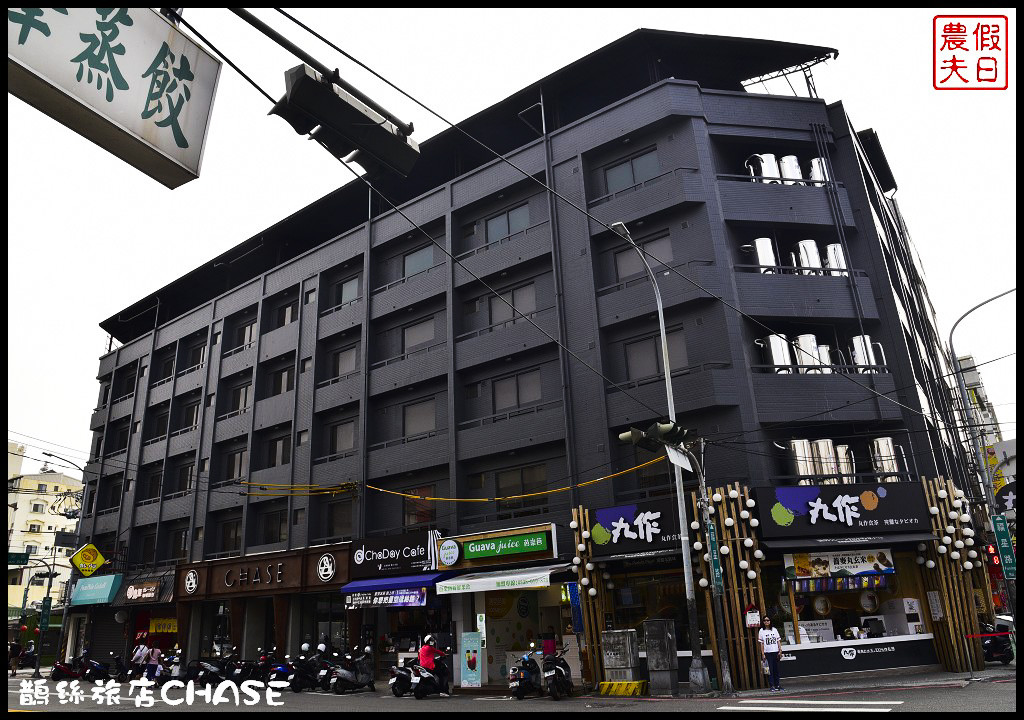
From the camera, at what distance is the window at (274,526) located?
3184cm

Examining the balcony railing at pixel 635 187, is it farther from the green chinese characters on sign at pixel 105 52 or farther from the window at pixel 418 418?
the green chinese characters on sign at pixel 105 52

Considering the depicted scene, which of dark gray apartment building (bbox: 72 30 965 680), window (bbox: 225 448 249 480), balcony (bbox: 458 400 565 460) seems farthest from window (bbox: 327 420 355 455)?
balcony (bbox: 458 400 565 460)

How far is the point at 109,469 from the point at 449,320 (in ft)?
90.0

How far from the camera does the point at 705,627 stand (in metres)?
19.9

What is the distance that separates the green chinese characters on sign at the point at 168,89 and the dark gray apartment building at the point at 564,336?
13785mm

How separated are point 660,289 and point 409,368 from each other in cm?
1111

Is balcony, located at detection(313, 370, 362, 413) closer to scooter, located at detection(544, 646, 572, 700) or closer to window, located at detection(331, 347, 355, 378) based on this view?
window, located at detection(331, 347, 355, 378)

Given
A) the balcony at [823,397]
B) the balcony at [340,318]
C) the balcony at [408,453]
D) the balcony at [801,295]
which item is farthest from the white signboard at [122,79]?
the balcony at [340,318]

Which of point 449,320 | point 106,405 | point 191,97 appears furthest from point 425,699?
point 106,405

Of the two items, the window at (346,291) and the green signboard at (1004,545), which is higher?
the window at (346,291)

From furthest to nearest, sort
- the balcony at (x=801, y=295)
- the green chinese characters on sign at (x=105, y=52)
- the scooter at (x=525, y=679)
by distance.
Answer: the balcony at (x=801, y=295) → the scooter at (x=525, y=679) → the green chinese characters on sign at (x=105, y=52)

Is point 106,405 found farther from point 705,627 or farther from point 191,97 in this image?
point 191,97

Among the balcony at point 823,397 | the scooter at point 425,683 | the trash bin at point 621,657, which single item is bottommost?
the scooter at point 425,683

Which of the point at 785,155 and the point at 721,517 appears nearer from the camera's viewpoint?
the point at 721,517
